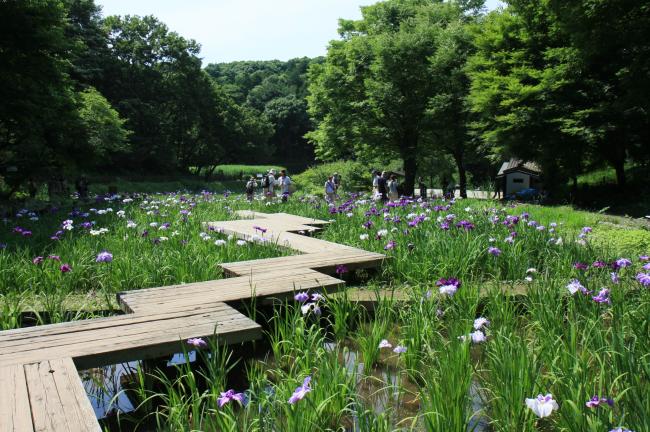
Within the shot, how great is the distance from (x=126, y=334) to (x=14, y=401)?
908mm

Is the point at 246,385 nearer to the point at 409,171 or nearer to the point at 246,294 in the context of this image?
the point at 246,294

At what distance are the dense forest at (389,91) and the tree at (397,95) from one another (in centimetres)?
7

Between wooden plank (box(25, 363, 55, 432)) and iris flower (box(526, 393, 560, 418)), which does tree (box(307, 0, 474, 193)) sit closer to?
wooden plank (box(25, 363, 55, 432))

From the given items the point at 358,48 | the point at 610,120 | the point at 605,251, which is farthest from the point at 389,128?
the point at 605,251

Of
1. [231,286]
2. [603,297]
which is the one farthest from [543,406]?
[231,286]

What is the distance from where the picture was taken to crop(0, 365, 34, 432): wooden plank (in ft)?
7.04

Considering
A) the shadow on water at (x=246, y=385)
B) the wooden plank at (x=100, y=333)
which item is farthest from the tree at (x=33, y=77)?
the shadow on water at (x=246, y=385)

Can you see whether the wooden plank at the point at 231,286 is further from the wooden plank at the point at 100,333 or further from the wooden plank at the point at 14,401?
the wooden plank at the point at 14,401

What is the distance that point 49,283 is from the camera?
4.60 meters

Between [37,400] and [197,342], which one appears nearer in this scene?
[37,400]

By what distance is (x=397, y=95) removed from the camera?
78.0 ft

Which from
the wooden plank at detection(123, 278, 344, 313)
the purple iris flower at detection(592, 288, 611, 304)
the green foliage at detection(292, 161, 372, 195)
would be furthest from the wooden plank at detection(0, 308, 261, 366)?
the green foliage at detection(292, 161, 372, 195)

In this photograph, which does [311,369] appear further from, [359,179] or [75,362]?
[359,179]

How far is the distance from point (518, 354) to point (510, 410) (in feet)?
1.08
